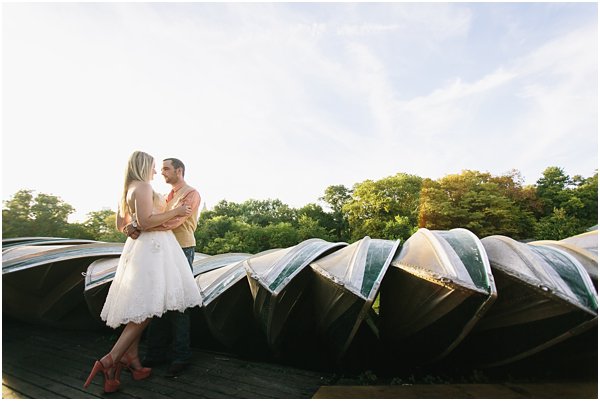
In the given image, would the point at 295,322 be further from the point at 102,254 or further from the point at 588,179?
the point at 588,179

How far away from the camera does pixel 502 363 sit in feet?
8.06

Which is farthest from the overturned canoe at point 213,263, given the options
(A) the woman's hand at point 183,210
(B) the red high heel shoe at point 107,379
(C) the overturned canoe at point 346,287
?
(C) the overturned canoe at point 346,287

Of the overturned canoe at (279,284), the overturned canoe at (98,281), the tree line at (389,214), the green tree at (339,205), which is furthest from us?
the green tree at (339,205)

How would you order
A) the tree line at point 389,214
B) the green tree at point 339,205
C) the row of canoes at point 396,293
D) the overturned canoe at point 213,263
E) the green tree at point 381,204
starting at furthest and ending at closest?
the green tree at point 339,205
the green tree at point 381,204
the tree line at point 389,214
the overturned canoe at point 213,263
the row of canoes at point 396,293

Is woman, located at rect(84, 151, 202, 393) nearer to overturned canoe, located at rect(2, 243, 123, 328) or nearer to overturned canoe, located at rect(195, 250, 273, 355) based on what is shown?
overturned canoe, located at rect(195, 250, 273, 355)

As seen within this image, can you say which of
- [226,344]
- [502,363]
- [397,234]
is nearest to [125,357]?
[226,344]

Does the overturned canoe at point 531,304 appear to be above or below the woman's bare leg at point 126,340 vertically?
above

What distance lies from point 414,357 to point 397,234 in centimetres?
2014

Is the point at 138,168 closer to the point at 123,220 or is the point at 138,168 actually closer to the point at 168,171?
the point at 168,171

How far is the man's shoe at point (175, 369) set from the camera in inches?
102

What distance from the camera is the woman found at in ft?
7.68

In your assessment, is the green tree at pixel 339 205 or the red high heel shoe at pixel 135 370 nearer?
the red high heel shoe at pixel 135 370

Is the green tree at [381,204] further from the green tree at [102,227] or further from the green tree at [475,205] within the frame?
the green tree at [102,227]

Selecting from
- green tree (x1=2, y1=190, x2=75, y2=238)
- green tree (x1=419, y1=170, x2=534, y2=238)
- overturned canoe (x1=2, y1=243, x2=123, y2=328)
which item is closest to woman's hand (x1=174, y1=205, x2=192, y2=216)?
overturned canoe (x1=2, y1=243, x2=123, y2=328)
